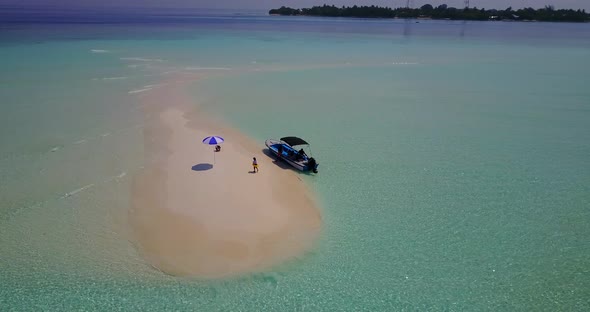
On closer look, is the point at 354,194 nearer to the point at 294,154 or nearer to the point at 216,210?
the point at 294,154

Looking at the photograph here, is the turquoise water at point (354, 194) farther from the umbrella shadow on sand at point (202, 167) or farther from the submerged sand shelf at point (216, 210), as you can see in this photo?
the umbrella shadow on sand at point (202, 167)

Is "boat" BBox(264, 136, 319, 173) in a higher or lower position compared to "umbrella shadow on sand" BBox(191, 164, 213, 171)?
higher

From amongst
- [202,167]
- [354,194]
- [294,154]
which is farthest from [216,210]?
[354,194]

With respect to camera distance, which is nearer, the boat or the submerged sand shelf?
the submerged sand shelf

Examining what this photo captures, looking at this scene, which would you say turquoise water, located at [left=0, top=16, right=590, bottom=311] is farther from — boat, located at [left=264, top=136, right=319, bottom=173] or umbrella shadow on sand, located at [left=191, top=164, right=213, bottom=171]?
umbrella shadow on sand, located at [left=191, top=164, right=213, bottom=171]

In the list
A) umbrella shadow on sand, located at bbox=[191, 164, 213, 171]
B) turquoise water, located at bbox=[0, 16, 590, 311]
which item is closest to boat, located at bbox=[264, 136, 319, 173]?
turquoise water, located at bbox=[0, 16, 590, 311]

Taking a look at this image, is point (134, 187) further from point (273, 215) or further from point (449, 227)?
point (449, 227)

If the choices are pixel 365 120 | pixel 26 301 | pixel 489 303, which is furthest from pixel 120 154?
pixel 489 303
